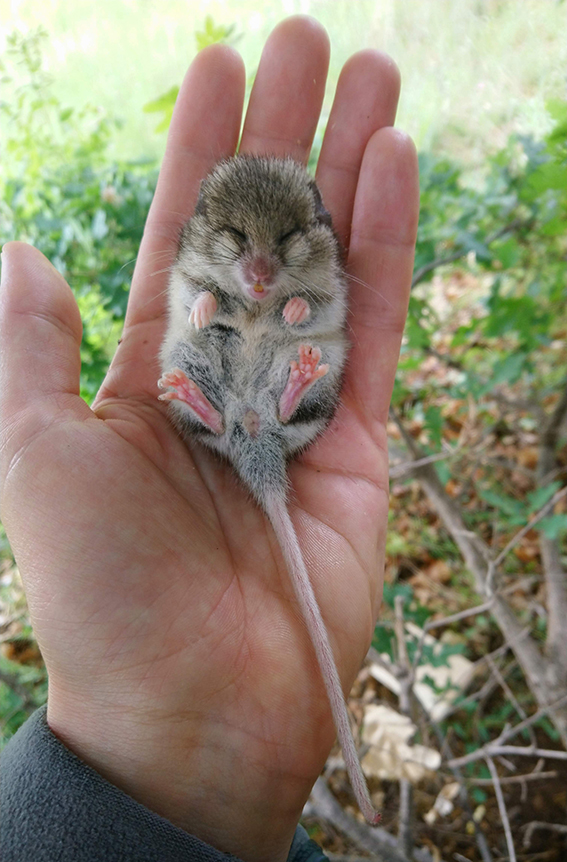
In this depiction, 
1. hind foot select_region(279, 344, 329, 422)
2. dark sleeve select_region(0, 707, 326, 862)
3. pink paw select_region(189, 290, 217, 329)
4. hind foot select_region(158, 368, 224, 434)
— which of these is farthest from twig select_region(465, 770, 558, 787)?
pink paw select_region(189, 290, 217, 329)

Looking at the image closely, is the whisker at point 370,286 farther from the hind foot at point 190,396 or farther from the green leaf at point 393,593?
the green leaf at point 393,593

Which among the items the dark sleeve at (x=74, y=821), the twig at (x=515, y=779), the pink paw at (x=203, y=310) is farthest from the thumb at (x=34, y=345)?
the twig at (x=515, y=779)

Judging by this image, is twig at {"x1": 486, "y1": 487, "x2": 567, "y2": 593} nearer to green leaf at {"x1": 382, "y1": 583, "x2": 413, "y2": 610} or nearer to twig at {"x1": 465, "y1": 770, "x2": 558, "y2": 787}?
green leaf at {"x1": 382, "y1": 583, "x2": 413, "y2": 610}

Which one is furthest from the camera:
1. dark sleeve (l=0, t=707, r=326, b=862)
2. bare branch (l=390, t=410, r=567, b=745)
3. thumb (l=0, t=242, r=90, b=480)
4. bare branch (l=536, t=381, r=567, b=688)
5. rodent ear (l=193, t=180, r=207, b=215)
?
bare branch (l=536, t=381, r=567, b=688)

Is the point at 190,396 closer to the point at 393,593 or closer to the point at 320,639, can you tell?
the point at 320,639

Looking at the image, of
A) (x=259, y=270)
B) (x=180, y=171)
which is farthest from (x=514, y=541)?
(x=180, y=171)

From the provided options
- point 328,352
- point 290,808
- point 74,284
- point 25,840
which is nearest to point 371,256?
point 328,352

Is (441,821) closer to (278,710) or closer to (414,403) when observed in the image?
(278,710)

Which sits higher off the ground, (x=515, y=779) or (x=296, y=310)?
(x=296, y=310)
